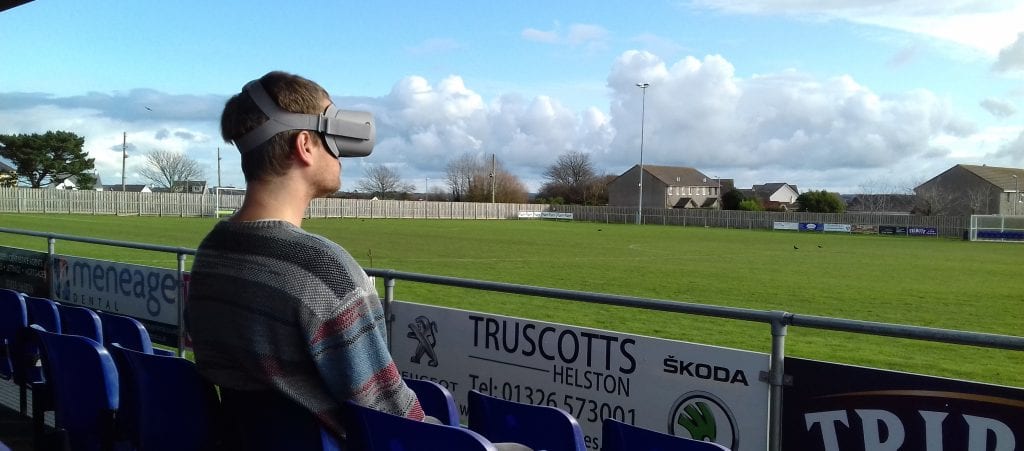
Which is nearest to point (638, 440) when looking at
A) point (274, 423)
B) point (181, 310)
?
point (274, 423)

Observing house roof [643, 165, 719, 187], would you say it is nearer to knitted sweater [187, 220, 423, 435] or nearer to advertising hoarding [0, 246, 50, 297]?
advertising hoarding [0, 246, 50, 297]

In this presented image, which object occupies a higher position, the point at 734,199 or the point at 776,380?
the point at 734,199

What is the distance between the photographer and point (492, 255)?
1131 inches

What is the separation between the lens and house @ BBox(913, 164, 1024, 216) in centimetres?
8312

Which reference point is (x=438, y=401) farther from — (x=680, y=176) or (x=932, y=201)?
(x=680, y=176)

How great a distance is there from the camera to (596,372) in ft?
13.3

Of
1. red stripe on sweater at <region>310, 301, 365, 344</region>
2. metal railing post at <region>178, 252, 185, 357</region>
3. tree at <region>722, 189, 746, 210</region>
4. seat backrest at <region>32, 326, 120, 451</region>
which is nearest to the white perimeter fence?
tree at <region>722, 189, 746, 210</region>

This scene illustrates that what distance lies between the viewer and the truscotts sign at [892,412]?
2.96 m

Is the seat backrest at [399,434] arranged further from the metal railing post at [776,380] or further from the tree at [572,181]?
the tree at [572,181]

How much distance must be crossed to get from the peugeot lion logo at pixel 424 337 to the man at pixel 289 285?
281 centimetres

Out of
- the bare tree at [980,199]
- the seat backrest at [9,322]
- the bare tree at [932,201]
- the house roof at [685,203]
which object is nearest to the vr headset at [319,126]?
the seat backrest at [9,322]

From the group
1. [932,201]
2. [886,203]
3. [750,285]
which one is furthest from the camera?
[886,203]

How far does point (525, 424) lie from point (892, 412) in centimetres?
147

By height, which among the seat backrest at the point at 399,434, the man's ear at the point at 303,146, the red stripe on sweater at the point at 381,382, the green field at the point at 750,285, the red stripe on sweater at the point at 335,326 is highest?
the man's ear at the point at 303,146
